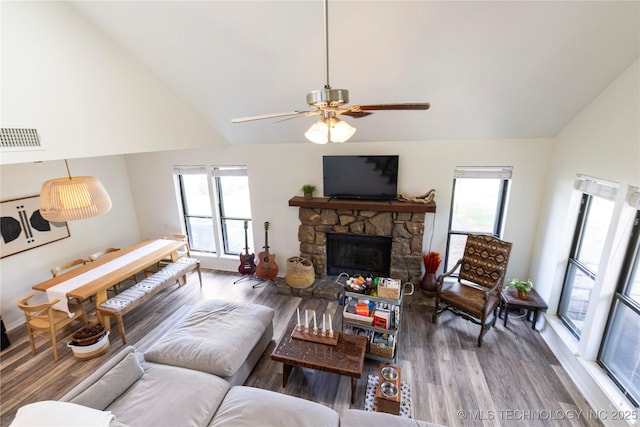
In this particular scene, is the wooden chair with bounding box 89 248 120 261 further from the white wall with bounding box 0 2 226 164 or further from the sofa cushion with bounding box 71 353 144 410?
the sofa cushion with bounding box 71 353 144 410

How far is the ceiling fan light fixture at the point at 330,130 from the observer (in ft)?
5.79

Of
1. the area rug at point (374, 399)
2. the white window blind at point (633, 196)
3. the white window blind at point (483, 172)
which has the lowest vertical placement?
the area rug at point (374, 399)

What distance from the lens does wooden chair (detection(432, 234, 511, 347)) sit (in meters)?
3.39

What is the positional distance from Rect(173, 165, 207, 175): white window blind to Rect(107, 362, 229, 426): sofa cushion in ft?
10.8

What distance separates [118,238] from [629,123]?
693 cm

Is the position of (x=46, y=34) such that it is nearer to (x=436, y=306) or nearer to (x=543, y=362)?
(x=436, y=306)

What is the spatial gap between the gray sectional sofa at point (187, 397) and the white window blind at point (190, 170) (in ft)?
9.63

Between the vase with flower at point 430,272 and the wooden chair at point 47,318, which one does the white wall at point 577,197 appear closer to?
the vase with flower at point 430,272

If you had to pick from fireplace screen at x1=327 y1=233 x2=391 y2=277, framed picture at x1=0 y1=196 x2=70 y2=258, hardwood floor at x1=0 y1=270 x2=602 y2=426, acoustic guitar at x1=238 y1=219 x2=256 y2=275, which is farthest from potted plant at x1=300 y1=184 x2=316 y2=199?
framed picture at x1=0 y1=196 x2=70 y2=258

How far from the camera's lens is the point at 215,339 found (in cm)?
276

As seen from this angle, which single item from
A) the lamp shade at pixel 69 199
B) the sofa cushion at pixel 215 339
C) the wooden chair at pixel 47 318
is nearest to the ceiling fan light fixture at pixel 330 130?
the sofa cushion at pixel 215 339

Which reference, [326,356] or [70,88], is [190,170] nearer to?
[70,88]

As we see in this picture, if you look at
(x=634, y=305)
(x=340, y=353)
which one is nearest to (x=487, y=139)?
(x=634, y=305)

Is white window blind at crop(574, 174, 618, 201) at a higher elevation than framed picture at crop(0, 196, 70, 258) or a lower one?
higher
